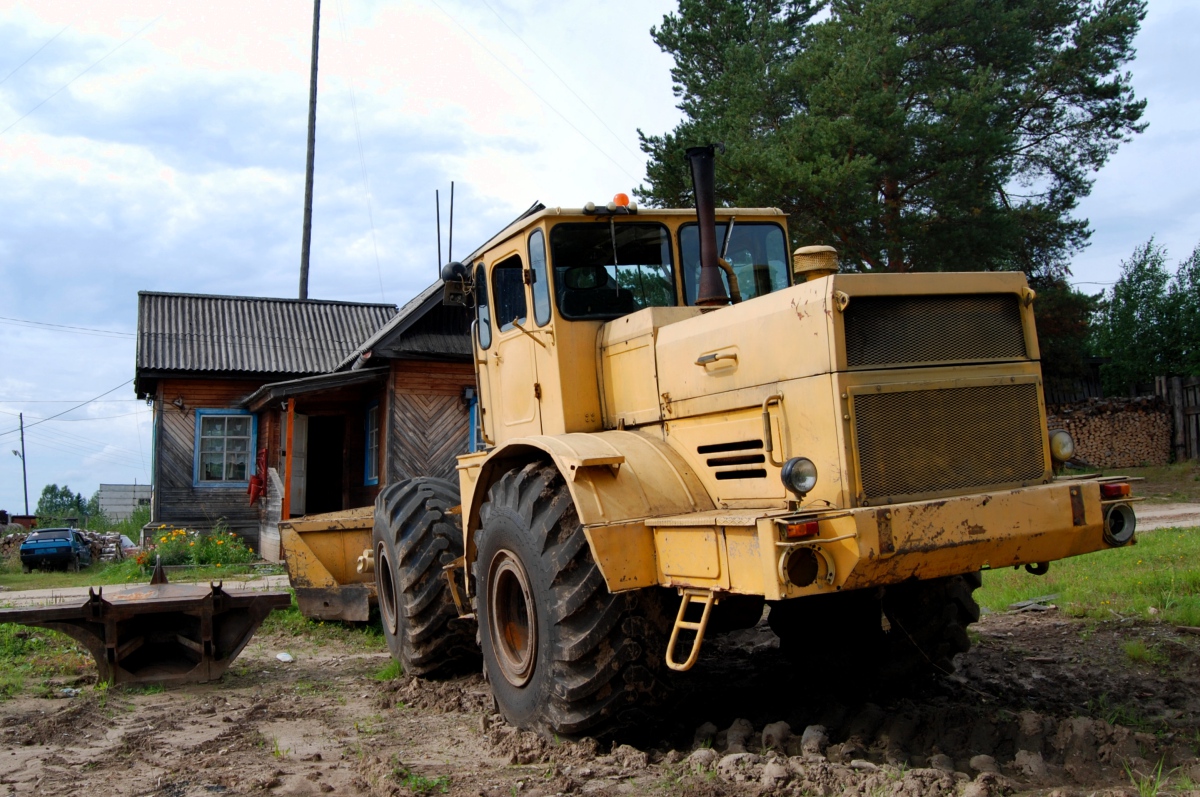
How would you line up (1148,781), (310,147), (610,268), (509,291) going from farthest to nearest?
1. (310,147)
2. (509,291)
3. (610,268)
4. (1148,781)

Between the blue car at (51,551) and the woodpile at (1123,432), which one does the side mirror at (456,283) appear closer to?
the blue car at (51,551)

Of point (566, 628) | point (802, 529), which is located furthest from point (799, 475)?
point (566, 628)

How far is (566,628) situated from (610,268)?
7.12 ft

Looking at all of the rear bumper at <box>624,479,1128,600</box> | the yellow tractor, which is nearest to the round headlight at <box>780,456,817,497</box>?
the yellow tractor

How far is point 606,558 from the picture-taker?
432 centimetres

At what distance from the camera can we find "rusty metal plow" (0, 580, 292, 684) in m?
6.61

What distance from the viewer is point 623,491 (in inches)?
178

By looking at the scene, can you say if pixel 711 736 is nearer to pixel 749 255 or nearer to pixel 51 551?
pixel 749 255

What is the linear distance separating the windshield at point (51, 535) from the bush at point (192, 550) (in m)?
2.05

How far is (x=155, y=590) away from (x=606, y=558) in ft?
15.7

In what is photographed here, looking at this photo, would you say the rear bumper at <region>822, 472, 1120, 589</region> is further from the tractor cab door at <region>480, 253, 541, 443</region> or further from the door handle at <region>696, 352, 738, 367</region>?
the tractor cab door at <region>480, 253, 541, 443</region>

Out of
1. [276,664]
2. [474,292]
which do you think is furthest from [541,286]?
[276,664]

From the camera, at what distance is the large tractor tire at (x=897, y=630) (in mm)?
5234

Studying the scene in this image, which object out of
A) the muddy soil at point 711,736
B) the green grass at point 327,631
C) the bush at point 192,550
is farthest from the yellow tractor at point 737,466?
the bush at point 192,550
